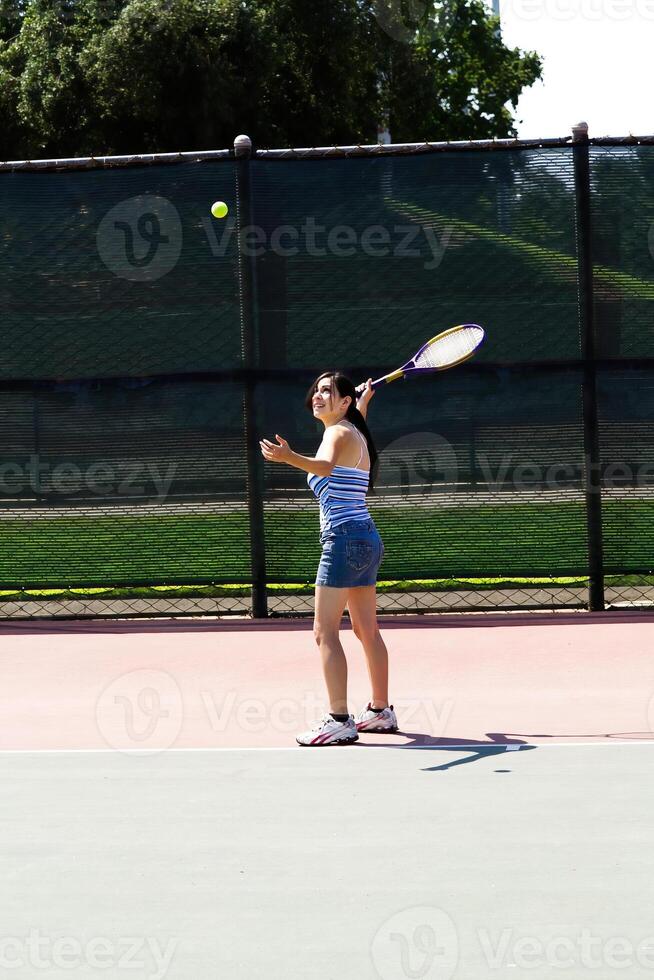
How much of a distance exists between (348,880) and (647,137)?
233 inches

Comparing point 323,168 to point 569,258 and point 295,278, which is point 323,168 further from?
point 569,258

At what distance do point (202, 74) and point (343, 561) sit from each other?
21303mm

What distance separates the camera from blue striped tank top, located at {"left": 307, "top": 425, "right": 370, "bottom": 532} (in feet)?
18.0

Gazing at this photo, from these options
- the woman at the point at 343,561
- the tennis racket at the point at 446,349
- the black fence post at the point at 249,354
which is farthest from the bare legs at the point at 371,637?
the black fence post at the point at 249,354

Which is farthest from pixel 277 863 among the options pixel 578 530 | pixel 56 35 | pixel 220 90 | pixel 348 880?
pixel 56 35

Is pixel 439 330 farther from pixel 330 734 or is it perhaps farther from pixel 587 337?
pixel 330 734

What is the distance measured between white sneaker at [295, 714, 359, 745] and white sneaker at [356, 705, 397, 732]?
177 mm

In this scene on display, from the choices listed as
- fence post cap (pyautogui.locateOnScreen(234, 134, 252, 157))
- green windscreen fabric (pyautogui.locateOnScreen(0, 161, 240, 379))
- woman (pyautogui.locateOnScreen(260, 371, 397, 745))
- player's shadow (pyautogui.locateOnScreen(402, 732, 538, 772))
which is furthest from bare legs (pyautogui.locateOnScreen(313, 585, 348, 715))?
fence post cap (pyautogui.locateOnScreen(234, 134, 252, 157))

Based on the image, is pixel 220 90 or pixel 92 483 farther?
pixel 220 90

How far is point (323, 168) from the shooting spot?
27.3ft

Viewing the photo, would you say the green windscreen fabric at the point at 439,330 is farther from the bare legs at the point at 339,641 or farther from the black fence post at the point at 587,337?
the bare legs at the point at 339,641

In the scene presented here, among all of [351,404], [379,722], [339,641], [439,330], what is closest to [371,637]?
[339,641]

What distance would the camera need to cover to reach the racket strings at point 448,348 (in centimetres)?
660

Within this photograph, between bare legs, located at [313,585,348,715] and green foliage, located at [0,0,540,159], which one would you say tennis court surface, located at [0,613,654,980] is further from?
green foliage, located at [0,0,540,159]
